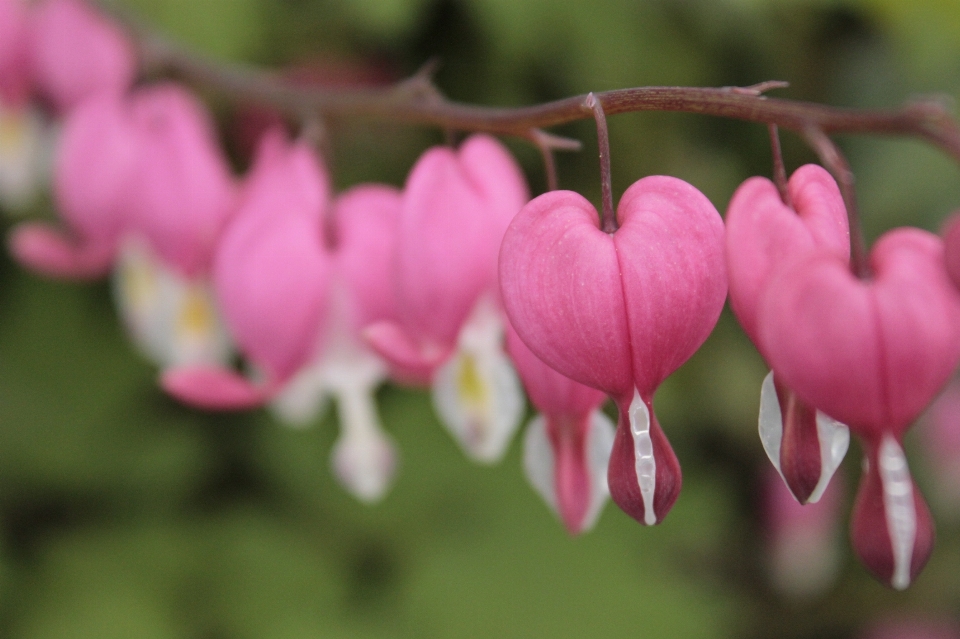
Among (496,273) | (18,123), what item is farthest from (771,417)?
(18,123)

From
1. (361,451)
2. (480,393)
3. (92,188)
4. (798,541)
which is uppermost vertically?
(92,188)

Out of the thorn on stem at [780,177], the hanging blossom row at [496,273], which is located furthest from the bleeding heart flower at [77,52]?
the thorn on stem at [780,177]

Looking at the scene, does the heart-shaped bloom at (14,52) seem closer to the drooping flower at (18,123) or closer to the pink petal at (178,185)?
the drooping flower at (18,123)

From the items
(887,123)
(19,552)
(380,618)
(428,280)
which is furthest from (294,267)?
(19,552)

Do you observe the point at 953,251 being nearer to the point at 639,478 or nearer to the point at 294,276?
the point at 639,478

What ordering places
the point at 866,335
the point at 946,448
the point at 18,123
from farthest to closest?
the point at 946,448, the point at 18,123, the point at 866,335

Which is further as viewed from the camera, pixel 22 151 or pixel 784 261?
pixel 22 151
